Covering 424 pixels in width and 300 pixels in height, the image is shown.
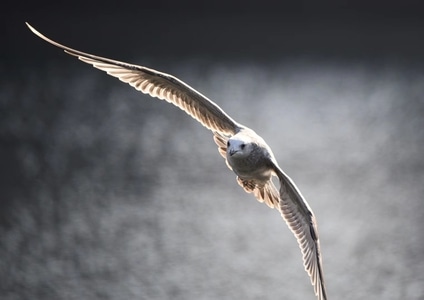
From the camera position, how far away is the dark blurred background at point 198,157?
841 cm

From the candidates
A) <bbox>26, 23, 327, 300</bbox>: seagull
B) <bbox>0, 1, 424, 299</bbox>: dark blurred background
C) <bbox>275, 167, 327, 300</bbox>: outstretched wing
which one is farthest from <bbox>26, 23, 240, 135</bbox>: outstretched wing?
<bbox>0, 1, 424, 299</bbox>: dark blurred background

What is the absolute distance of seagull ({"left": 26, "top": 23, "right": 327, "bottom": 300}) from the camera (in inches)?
169

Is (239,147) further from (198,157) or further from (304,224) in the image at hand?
(198,157)

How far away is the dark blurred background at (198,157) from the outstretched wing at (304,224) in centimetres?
362

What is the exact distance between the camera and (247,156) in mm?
4309

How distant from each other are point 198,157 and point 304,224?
6.13m

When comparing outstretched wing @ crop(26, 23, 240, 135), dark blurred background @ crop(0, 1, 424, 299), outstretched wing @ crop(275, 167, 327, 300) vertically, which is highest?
dark blurred background @ crop(0, 1, 424, 299)

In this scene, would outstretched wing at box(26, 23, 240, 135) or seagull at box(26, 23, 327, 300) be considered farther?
outstretched wing at box(26, 23, 240, 135)

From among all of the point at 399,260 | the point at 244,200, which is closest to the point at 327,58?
the point at 244,200

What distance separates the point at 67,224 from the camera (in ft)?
30.2

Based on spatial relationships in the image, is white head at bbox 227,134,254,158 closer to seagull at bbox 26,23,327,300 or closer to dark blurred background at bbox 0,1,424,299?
seagull at bbox 26,23,327,300

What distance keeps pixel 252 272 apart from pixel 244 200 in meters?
1.46

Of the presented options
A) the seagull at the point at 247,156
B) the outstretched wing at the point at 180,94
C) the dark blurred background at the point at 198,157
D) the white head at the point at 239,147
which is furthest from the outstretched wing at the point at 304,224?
the dark blurred background at the point at 198,157

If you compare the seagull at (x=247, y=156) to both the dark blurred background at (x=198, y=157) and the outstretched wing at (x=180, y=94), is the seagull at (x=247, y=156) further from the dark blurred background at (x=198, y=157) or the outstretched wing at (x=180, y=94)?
the dark blurred background at (x=198, y=157)
